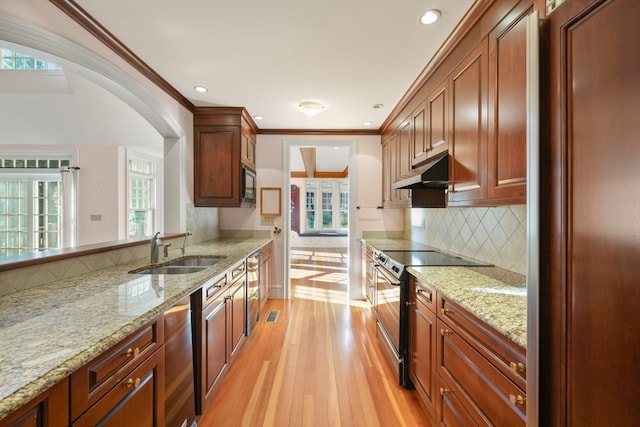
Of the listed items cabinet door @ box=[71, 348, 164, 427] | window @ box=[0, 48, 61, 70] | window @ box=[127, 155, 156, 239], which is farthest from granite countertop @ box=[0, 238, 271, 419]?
window @ box=[0, 48, 61, 70]

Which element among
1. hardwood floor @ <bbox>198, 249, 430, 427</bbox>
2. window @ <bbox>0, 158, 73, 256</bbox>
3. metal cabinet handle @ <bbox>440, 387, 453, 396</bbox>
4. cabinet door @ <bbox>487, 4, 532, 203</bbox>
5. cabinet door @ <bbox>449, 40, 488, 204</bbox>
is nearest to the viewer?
cabinet door @ <bbox>487, 4, 532, 203</bbox>

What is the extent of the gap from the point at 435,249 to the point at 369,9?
2.34m

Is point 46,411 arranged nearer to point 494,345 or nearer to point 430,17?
point 494,345

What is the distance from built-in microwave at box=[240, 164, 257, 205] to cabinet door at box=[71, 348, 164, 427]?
7.67ft

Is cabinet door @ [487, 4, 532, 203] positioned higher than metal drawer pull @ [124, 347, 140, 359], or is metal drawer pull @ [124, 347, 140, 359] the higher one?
cabinet door @ [487, 4, 532, 203]

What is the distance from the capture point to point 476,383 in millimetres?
1214

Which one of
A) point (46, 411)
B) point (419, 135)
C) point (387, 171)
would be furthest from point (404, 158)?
point (46, 411)

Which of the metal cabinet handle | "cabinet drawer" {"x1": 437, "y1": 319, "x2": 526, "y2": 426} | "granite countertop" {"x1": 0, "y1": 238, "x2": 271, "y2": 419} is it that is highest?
"granite countertop" {"x1": 0, "y1": 238, "x2": 271, "y2": 419}

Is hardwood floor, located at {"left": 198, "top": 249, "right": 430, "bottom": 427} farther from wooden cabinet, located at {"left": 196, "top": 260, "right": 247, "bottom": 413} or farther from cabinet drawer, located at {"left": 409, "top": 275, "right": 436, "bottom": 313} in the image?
cabinet drawer, located at {"left": 409, "top": 275, "right": 436, "bottom": 313}

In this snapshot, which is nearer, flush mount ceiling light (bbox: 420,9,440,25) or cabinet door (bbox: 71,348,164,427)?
cabinet door (bbox: 71,348,164,427)

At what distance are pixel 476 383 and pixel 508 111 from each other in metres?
1.27

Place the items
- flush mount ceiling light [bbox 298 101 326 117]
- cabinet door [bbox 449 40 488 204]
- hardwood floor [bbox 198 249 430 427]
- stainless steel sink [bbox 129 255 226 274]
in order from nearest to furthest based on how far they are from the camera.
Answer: cabinet door [bbox 449 40 488 204], hardwood floor [bbox 198 249 430 427], stainless steel sink [bbox 129 255 226 274], flush mount ceiling light [bbox 298 101 326 117]

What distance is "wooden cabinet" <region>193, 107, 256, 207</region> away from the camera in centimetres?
329

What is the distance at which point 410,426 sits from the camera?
1727mm
